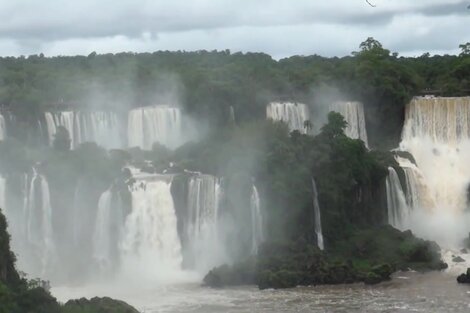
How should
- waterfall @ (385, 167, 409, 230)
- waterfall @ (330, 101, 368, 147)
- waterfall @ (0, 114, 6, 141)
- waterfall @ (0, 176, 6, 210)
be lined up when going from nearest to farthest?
waterfall @ (0, 176, 6, 210) < waterfall @ (0, 114, 6, 141) < waterfall @ (385, 167, 409, 230) < waterfall @ (330, 101, 368, 147)

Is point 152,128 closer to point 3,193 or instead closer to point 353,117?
point 3,193

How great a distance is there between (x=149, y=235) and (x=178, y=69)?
16954 millimetres

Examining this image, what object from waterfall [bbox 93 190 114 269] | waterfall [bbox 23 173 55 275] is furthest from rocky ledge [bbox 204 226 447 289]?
waterfall [bbox 23 173 55 275]

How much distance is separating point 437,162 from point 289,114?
25.1ft

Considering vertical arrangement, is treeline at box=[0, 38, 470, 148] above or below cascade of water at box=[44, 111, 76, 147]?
above

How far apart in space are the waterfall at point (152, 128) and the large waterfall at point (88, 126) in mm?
738

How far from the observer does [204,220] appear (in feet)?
172

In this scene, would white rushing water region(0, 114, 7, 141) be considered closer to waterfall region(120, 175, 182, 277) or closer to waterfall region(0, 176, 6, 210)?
waterfall region(0, 176, 6, 210)

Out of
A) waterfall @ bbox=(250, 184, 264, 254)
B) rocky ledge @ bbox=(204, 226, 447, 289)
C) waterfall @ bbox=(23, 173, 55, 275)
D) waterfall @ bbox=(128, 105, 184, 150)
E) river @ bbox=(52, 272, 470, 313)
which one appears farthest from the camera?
waterfall @ bbox=(128, 105, 184, 150)

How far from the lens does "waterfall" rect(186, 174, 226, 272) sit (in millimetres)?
52125

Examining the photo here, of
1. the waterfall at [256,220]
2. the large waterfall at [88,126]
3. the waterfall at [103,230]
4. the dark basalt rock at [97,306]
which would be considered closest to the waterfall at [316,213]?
the waterfall at [256,220]

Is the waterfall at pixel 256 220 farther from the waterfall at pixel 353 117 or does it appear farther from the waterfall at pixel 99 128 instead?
the waterfall at pixel 353 117

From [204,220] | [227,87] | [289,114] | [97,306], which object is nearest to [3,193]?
[204,220]

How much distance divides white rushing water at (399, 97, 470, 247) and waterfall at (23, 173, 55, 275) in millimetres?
16939
